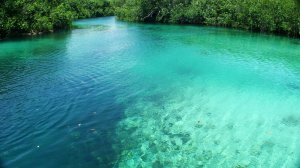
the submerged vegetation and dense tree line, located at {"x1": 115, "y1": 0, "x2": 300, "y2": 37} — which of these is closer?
dense tree line, located at {"x1": 115, "y1": 0, "x2": 300, "y2": 37}

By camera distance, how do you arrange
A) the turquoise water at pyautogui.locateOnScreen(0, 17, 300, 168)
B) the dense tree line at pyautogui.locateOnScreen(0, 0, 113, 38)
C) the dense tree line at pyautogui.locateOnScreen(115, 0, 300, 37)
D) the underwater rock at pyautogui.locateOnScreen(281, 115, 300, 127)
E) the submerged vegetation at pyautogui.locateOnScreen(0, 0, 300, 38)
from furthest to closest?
the dense tree line at pyautogui.locateOnScreen(0, 0, 113, 38), the submerged vegetation at pyautogui.locateOnScreen(0, 0, 300, 38), the dense tree line at pyautogui.locateOnScreen(115, 0, 300, 37), the underwater rock at pyautogui.locateOnScreen(281, 115, 300, 127), the turquoise water at pyautogui.locateOnScreen(0, 17, 300, 168)

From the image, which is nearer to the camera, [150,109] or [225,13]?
[150,109]

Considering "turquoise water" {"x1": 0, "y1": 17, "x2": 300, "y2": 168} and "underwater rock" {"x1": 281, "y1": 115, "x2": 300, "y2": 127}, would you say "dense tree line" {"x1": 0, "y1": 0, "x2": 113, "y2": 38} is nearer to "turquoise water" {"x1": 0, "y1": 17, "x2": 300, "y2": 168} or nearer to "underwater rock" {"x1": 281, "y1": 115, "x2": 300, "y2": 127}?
"turquoise water" {"x1": 0, "y1": 17, "x2": 300, "y2": 168}

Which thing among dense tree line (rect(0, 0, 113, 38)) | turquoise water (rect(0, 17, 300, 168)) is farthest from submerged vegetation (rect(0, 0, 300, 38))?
turquoise water (rect(0, 17, 300, 168))

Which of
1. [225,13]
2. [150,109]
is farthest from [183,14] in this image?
[150,109]

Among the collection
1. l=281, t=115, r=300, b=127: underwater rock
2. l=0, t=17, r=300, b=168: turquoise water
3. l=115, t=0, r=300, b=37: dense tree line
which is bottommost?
l=281, t=115, r=300, b=127: underwater rock

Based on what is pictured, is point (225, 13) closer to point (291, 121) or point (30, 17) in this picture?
point (30, 17)

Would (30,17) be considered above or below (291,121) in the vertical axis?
above

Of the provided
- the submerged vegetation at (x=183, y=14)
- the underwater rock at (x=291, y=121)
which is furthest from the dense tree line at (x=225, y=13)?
the underwater rock at (x=291, y=121)
